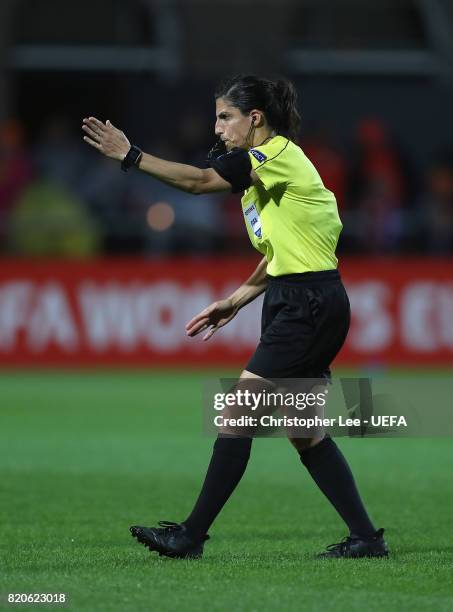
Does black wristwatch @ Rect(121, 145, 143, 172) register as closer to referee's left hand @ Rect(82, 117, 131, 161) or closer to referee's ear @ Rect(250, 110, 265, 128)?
referee's left hand @ Rect(82, 117, 131, 161)

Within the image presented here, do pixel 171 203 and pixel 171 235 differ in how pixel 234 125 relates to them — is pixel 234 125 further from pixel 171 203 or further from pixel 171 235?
pixel 171 203

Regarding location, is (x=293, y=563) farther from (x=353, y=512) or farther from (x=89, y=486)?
(x=89, y=486)

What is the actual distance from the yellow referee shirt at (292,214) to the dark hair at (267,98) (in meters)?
0.10

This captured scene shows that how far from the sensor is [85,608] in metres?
5.22

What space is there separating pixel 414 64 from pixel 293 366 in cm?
1611

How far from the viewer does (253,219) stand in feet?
21.4

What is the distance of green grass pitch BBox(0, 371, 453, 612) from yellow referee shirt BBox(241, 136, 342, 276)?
4.44 feet

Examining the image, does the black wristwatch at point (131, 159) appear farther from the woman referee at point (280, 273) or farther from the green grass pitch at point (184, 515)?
the green grass pitch at point (184, 515)

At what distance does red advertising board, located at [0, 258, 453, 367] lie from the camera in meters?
17.0

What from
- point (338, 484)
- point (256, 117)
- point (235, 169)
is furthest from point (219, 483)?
point (256, 117)

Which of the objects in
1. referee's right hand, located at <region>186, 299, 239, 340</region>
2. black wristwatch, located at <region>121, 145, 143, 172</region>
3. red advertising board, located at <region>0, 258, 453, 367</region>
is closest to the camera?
black wristwatch, located at <region>121, 145, 143, 172</region>

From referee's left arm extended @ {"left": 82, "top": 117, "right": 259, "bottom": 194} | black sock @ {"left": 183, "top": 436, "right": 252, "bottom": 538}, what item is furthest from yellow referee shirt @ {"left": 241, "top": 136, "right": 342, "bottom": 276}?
black sock @ {"left": 183, "top": 436, "right": 252, "bottom": 538}

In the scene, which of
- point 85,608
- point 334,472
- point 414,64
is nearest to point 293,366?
point 334,472

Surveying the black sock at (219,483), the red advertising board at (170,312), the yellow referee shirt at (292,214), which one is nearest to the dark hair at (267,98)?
the yellow referee shirt at (292,214)
